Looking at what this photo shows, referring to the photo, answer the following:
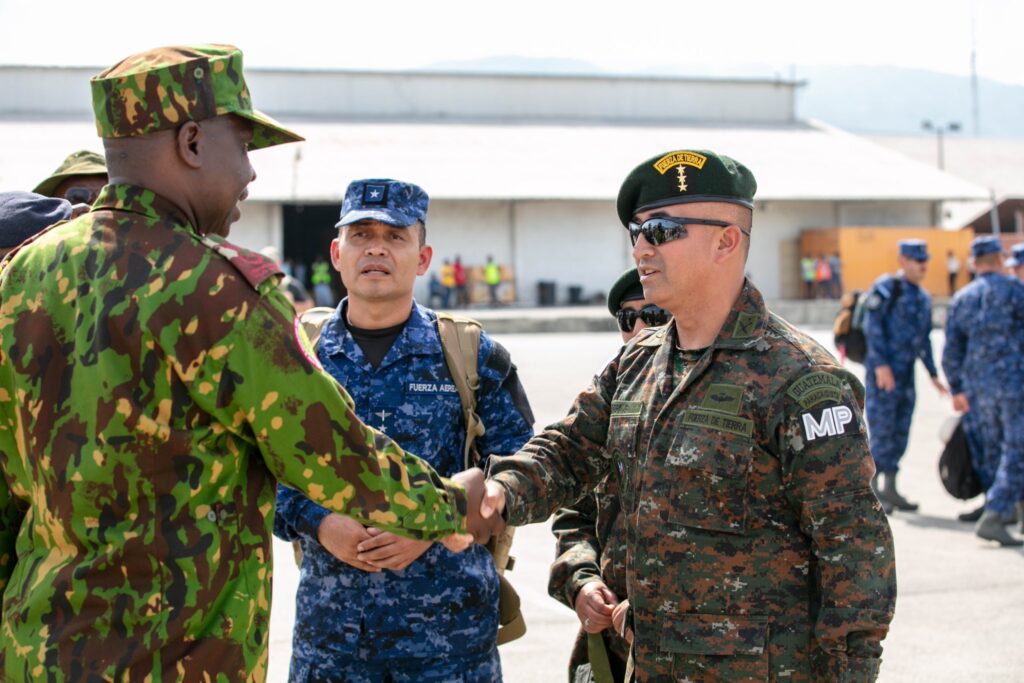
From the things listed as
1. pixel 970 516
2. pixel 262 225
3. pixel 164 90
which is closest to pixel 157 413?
pixel 164 90

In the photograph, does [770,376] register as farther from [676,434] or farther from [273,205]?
[273,205]

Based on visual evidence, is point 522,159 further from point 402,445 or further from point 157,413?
point 157,413

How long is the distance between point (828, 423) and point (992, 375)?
6.43 m

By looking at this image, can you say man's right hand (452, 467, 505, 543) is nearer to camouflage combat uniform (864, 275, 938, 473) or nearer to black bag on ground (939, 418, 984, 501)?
black bag on ground (939, 418, 984, 501)

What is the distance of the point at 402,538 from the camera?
3.23 metres

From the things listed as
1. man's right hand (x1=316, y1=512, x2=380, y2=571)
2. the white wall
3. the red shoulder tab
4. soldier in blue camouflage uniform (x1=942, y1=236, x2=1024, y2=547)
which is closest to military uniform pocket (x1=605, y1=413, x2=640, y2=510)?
man's right hand (x1=316, y1=512, x2=380, y2=571)

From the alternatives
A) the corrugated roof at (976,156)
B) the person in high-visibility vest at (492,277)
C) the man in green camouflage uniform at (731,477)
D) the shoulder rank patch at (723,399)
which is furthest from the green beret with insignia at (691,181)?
the corrugated roof at (976,156)

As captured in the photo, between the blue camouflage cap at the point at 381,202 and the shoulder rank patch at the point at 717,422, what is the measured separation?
136cm

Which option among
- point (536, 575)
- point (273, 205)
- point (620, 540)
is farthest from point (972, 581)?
point (273, 205)

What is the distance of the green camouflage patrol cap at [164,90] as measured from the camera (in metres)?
2.40

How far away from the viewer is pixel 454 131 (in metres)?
42.3

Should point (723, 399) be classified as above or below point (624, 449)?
above

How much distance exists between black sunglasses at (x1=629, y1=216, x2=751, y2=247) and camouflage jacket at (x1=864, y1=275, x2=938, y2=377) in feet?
23.2

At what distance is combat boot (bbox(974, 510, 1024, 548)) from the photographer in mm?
8227
